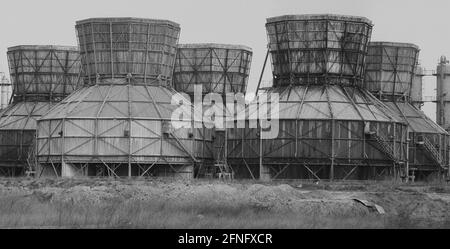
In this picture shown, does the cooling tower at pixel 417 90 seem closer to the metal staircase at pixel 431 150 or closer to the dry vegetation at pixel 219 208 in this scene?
the metal staircase at pixel 431 150

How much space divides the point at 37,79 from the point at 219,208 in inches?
2845

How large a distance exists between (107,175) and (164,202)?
4299 centimetres

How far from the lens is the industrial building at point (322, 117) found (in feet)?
317

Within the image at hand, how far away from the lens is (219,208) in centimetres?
5566

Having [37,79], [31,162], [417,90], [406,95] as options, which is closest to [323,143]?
[406,95]

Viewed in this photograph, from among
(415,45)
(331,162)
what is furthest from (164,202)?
(415,45)

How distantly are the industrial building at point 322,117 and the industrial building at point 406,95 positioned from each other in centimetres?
1224

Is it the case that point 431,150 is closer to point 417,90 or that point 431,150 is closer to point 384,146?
point 384,146

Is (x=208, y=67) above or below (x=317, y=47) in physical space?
below

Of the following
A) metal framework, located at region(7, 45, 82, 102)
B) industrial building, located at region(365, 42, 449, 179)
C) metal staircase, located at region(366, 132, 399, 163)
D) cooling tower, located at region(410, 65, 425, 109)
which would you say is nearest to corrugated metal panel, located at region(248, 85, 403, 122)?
metal staircase, located at region(366, 132, 399, 163)

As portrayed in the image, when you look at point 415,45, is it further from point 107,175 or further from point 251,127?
point 107,175

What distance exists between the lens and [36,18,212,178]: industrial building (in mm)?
99375

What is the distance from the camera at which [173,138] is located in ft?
332

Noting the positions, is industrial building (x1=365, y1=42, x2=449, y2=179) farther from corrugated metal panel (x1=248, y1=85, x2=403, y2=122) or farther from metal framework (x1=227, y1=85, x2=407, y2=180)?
metal framework (x1=227, y1=85, x2=407, y2=180)
